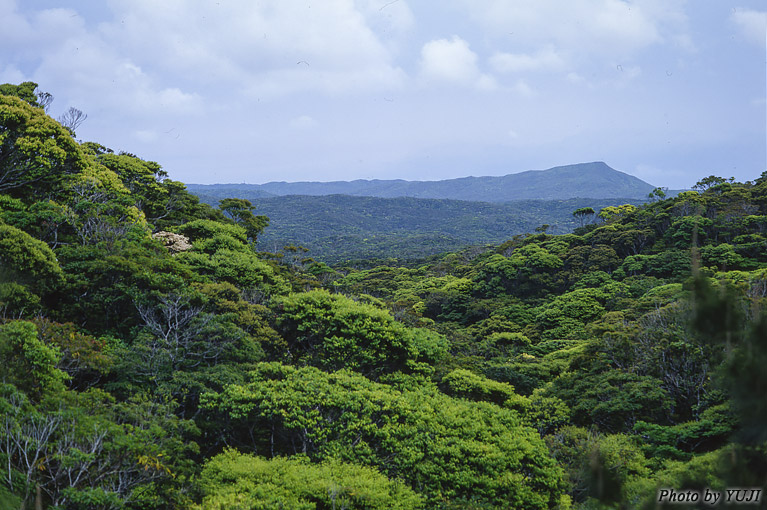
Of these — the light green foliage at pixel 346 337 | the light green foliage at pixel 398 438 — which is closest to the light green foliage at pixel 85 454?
the light green foliage at pixel 398 438

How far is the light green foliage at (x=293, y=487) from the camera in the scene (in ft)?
25.4

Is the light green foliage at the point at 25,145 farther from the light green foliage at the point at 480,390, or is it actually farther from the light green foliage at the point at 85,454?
the light green foliage at the point at 480,390

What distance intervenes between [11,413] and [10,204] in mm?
10030

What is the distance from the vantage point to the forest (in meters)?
6.95

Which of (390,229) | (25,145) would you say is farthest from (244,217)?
(390,229)

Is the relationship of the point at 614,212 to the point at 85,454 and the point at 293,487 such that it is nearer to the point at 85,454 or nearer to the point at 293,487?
the point at 293,487

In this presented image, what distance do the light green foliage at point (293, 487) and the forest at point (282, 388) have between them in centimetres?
4

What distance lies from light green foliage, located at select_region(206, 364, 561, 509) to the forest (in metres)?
0.05

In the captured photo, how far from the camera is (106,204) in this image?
16.8m

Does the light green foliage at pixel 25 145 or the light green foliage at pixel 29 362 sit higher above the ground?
the light green foliage at pixel 25 145

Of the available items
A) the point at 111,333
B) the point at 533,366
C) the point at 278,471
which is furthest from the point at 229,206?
the point at 278,471

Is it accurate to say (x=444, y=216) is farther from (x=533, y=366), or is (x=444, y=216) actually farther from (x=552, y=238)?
(x=533, y=366)

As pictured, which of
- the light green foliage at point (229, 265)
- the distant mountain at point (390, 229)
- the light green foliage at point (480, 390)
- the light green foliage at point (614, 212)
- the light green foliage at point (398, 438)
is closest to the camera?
the light green foliage at point (398, 438)

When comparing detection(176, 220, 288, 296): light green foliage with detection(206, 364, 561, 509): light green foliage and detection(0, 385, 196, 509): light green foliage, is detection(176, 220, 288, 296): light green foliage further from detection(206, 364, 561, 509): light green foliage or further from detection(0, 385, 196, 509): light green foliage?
detection(0, 385, 196, 509): light green foliage
